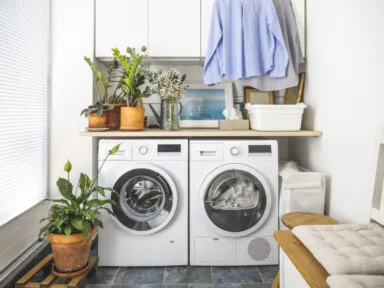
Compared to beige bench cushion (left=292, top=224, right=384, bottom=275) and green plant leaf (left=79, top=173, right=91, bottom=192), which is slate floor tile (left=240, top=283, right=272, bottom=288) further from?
green plant leaf (left=79, top=173, right=91, bottom=192)

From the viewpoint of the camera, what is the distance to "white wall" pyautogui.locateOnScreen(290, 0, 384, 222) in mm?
1605

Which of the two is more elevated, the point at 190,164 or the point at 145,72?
the point at 145,72

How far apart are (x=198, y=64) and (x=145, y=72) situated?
709 millimetres

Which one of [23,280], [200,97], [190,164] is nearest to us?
[23,280]

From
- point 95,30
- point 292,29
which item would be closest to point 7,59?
point 95,30

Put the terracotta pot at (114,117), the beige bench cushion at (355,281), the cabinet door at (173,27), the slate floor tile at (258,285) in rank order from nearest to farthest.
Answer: the beige bench cushion at (355,281), the slate floor tile at (258,285), the terracotta pot at (114,117), the cabinet door at (173,27)

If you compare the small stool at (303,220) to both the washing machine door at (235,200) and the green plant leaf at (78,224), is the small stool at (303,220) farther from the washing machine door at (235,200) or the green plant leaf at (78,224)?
the green plant leaf at (78,224)

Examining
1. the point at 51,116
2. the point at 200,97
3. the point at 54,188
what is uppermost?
the point at 200,97

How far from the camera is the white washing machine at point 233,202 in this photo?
7.00 feet

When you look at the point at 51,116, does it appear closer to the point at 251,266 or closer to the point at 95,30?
the point at 95,30

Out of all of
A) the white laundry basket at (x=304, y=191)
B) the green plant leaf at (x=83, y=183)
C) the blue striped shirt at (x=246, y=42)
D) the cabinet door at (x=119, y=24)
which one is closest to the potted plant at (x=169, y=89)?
the blue striped shirt at (x=246, y=42)

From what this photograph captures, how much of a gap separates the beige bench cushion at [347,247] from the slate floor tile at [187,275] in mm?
1014

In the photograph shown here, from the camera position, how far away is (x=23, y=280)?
175 cm

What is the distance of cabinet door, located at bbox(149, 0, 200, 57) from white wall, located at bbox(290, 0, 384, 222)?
3.15 feet
